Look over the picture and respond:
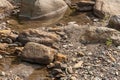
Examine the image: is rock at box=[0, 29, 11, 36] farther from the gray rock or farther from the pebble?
the pebble

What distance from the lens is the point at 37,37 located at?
8.25 meters

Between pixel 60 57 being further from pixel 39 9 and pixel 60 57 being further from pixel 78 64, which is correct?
pixel 39 9

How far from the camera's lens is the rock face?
994 cm

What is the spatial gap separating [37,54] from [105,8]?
3232 millimetres

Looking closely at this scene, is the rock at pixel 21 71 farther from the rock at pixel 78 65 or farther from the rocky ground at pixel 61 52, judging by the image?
the rock at pixel 78 65

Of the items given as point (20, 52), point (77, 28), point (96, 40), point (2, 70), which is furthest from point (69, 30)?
point (2, 70)

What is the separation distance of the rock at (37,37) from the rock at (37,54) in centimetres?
46

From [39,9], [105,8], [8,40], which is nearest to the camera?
[8,40]

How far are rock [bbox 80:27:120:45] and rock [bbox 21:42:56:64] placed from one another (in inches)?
41.0

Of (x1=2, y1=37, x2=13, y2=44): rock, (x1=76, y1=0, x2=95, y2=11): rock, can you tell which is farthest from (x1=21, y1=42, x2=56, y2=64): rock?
(x1=76, y1=0, x2=95, y2=11): rock

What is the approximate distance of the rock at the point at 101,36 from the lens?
26.7 feet

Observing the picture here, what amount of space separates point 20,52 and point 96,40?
5.69ft

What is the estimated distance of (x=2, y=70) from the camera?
746 cm

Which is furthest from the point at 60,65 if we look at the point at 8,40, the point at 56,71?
the point at 8,40
